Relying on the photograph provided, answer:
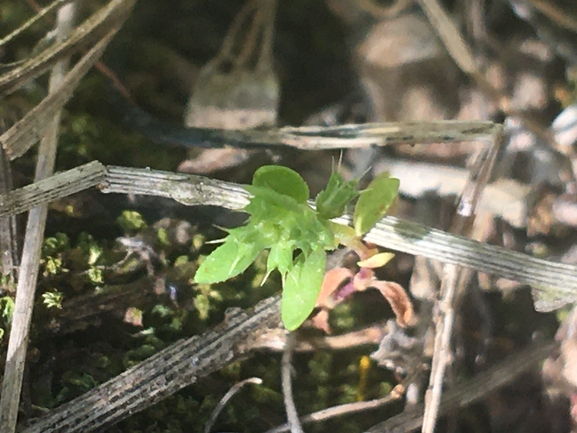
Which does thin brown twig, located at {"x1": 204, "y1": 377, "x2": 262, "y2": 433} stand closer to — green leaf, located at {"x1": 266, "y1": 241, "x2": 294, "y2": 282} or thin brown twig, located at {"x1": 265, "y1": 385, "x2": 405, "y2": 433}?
thin brown twig, located at {"x1": 265, "y1": 385, "x2": 405, "y2": 433}

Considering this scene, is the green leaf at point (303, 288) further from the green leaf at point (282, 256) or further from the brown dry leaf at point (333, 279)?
the brown dry leaf at point (333, 279)

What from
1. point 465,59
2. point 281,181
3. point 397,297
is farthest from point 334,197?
point 465,59

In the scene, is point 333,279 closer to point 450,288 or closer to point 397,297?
point 397,297

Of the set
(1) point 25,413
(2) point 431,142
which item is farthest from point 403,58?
(1) point 25,413

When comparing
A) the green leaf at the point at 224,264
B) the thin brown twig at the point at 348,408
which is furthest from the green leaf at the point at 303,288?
the thin brown twig at the point at 348,408

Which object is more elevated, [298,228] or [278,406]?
[298,228]

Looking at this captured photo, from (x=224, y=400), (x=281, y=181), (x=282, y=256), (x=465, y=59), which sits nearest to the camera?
(x=282, y=256)

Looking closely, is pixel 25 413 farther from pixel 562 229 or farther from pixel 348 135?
pixel 562 229
